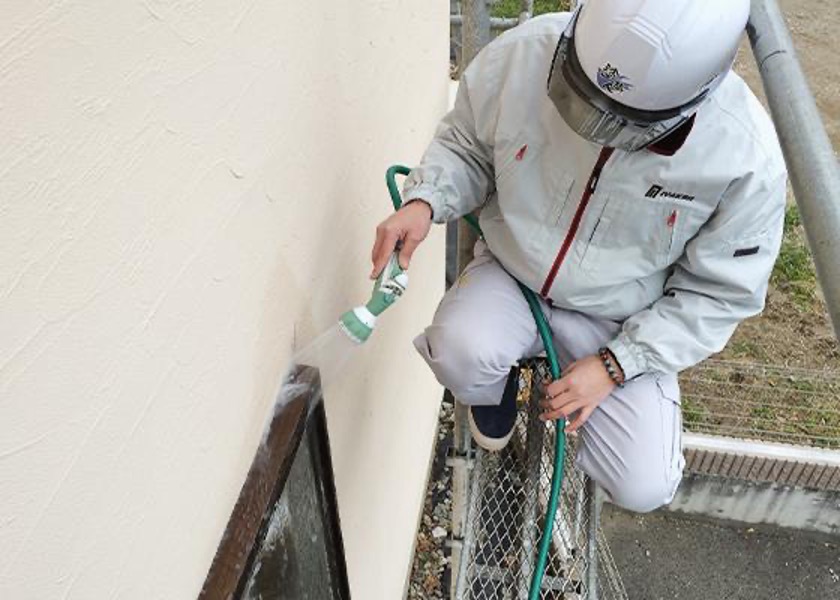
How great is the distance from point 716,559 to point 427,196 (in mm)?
3773

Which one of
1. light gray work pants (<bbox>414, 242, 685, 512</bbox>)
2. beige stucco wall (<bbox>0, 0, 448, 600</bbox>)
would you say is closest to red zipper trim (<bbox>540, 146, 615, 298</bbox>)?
light gray work pants (<bbox>414, 242, 685, 512</bbox>)

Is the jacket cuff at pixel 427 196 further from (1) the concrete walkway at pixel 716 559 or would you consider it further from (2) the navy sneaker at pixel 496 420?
(1) the concrete walkway at pixel 716 559

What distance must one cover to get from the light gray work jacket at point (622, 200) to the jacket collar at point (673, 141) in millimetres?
17

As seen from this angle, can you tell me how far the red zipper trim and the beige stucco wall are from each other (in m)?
0.46

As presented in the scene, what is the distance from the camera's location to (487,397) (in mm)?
1793

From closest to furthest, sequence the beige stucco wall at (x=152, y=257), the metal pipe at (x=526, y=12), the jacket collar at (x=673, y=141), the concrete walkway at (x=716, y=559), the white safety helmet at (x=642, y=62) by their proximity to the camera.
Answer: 1. the beige stucco wall at (x=152, y=257)
2. the white safety helmet at (x=642, y=62)
3. the jacket collar at (x=673, y=141)
4. the metal pipe at (x=526, y=12)
5. the concrete walkway at (x=716, y=559)

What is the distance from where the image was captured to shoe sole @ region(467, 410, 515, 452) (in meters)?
2.05

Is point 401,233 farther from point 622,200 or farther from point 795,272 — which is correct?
point 795,272

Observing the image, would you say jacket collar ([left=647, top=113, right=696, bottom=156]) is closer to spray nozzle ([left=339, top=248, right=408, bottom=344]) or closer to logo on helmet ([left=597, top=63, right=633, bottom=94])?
logo on helmet ([left=597, top=63, right=633, bottom=94])

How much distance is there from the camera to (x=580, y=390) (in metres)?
1.59

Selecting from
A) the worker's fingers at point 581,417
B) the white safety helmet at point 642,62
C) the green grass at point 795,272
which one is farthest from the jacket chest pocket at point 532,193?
the green grass at point 795,272

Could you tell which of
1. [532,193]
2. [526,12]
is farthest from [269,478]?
[526,12]

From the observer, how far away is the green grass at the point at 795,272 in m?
5.45

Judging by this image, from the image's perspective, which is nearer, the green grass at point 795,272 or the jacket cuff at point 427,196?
the jacket cuff at point 427,196
